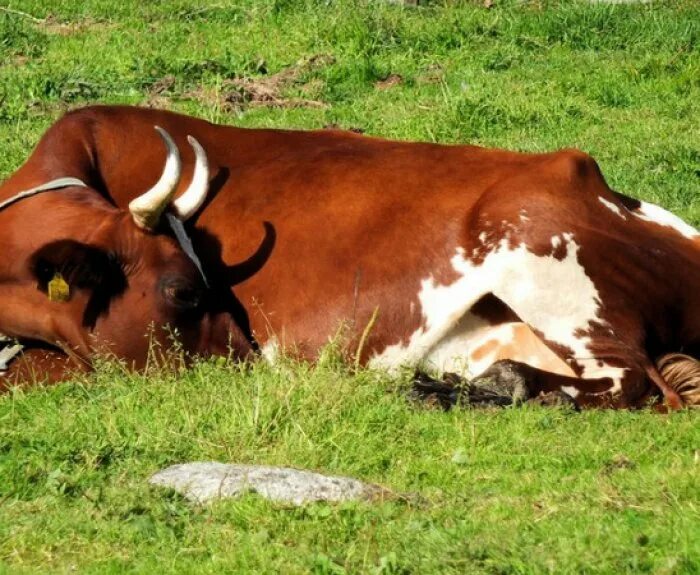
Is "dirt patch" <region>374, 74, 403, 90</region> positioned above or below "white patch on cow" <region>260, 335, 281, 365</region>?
below

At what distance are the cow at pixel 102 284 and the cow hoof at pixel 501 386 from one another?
4.03 feet

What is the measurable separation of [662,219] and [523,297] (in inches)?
46.8

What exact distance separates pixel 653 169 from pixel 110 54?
5.61 meters

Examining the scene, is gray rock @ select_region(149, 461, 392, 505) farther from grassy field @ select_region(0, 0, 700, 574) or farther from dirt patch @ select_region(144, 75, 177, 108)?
dirt patch @ select_region(144, 75, 177, 108)

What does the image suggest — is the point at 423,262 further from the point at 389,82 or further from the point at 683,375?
the point at 389,82

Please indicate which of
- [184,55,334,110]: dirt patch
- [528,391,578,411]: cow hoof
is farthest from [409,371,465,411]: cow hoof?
[184,55,334,110]: dirt patch

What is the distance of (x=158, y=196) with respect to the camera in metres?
7.75

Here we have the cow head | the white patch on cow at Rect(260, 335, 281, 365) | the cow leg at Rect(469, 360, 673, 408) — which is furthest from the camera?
the white patch on cow at Rect(260, 335, 281, 365)

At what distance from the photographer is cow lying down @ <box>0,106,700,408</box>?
784 centimetres

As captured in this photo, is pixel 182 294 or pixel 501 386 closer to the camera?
pixel 501 386

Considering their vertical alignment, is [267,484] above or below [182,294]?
above

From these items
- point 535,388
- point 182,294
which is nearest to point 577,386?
point 535,388

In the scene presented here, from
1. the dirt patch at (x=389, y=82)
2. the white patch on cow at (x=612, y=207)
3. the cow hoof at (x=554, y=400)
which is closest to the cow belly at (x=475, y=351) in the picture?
the cow hoof at (x=554, y=400)

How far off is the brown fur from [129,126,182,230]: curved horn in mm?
2581
